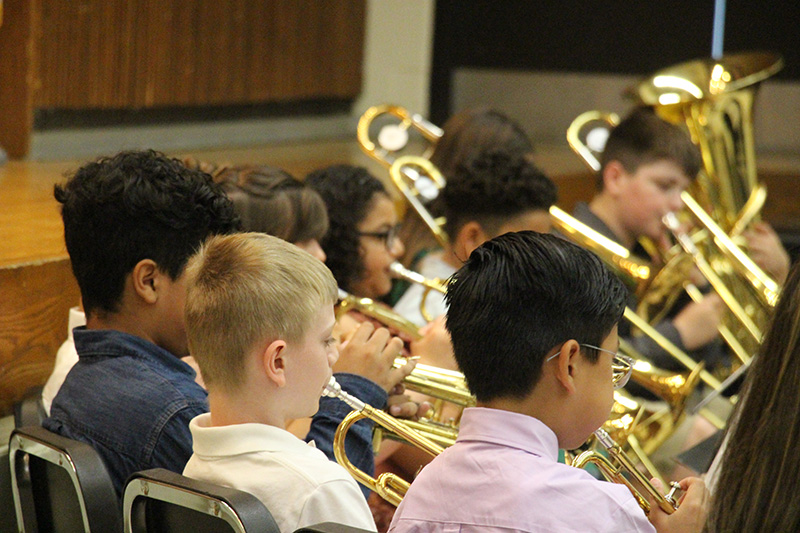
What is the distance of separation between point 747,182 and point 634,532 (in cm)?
228

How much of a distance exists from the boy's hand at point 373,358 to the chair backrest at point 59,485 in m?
0.43

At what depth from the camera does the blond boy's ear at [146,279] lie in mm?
1464

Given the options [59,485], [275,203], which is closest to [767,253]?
[275,203]

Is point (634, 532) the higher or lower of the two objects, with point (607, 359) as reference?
lower

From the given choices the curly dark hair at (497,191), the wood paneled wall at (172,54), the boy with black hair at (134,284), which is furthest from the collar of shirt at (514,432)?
the wood paneled wall at (172,54)

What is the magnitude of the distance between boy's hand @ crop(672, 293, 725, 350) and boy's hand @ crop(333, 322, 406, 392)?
1.44 meters

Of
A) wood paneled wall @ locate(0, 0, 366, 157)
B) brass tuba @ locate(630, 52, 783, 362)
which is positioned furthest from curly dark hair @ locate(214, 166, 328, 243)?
wood paneled wall @ locate(0, 0, 366, 157)

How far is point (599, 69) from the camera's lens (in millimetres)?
5277

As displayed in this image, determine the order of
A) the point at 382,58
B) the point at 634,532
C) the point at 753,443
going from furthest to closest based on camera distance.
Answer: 1. the point at 382,58
2. the point at 634,532
3. the point at 753,443

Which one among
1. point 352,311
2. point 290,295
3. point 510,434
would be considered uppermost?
point 290,295

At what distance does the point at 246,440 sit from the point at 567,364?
38cm

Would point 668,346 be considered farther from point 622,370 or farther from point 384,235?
point 622,370

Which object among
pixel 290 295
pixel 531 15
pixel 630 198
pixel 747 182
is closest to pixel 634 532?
pixel 290 295

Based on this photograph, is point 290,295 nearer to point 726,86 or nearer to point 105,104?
point 726,86
